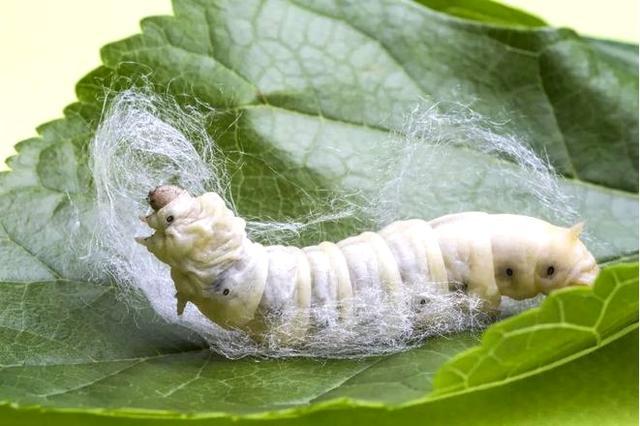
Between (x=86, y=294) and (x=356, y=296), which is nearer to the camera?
(x=356, y=296)

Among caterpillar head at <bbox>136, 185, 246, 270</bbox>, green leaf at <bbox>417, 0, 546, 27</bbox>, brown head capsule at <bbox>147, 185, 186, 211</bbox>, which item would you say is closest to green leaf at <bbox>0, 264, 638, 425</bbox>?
caterpillar head at <bbox>136, 185, 246, 270</bbox>

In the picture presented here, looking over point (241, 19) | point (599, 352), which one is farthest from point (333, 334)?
point (241, 19)

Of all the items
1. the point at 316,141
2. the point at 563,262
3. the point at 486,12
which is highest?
the point at 486,12

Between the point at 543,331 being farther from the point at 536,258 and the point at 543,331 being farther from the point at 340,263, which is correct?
the point at 340,263

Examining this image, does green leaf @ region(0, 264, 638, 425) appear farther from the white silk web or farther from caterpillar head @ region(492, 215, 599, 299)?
caterpillar head @ region(492, 215, 599, 299)

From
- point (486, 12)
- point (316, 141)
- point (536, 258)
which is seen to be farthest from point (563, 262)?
point (486, 12)

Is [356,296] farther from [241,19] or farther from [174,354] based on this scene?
[241,19]
